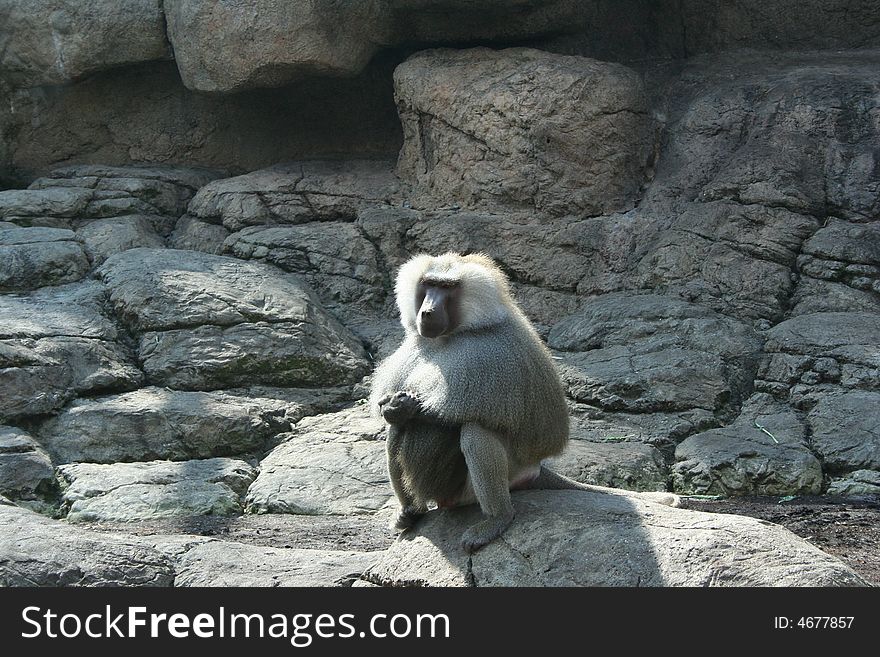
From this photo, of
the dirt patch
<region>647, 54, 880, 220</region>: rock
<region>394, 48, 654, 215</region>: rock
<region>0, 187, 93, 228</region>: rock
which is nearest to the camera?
the dirt patch

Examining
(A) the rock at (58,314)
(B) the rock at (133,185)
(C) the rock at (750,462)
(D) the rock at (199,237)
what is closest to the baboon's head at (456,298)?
(C) the rock at (750,462)

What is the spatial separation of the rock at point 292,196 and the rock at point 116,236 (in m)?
0.40

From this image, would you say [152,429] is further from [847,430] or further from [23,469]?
[847,430]

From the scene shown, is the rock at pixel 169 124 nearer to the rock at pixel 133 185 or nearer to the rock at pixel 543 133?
the rock at pixel 133 185

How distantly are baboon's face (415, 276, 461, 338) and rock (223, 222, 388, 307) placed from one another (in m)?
3.39

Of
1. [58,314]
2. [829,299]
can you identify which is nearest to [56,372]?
[58,314]

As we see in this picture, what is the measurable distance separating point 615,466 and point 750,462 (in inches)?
26.3

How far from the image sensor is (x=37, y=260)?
7.04m

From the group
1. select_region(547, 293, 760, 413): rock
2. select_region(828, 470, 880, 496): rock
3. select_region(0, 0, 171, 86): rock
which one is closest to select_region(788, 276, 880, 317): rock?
select_region(547, 293, 760, 413): rock

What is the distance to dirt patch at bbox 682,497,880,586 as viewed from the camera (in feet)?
14.1

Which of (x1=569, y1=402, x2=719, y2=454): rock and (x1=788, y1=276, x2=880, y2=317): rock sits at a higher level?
(x1=788, y1=276, x2=880, y2=317): rock

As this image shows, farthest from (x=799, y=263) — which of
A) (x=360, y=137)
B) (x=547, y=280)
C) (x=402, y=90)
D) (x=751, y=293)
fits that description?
(x=360, y=137)

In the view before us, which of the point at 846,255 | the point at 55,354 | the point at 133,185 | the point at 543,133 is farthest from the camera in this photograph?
the point at 133,185

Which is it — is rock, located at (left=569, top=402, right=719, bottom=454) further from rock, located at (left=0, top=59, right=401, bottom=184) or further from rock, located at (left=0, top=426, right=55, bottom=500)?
rock, located at (left=0, top=59, right=401, bottom=184)
